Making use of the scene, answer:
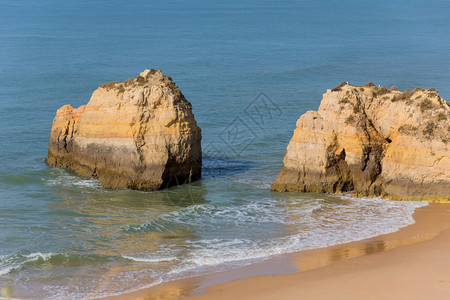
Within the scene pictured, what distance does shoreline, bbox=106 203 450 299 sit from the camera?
17.8m

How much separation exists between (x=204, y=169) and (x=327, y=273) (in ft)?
46.3

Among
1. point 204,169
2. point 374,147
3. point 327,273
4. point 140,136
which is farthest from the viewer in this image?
point 204,169

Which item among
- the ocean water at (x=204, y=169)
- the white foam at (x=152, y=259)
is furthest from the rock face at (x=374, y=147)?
the white foam at (x=152, y=259)

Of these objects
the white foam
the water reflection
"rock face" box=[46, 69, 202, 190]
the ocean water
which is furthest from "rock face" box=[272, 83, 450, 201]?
the white foam

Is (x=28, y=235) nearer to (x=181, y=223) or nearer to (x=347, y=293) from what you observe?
(x=181, y=223)

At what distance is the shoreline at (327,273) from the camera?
1778 centimetres

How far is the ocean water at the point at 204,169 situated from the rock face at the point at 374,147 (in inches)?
31.4

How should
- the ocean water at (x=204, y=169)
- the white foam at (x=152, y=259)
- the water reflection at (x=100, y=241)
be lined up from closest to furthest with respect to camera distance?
the water reflection at (x=100, y=241), the white foam at (x=152, y=259), the ocean water at (x=204, y=169)

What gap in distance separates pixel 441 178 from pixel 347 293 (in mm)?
9614

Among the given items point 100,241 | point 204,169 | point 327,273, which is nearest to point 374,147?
point 204,169

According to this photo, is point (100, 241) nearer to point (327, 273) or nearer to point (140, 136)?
point (140, 136)

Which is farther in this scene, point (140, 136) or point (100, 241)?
point (140, 136)

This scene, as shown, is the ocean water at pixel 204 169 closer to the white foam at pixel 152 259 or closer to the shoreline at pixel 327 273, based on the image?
the white foam at pixel 152 259

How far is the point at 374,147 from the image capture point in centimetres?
2694
